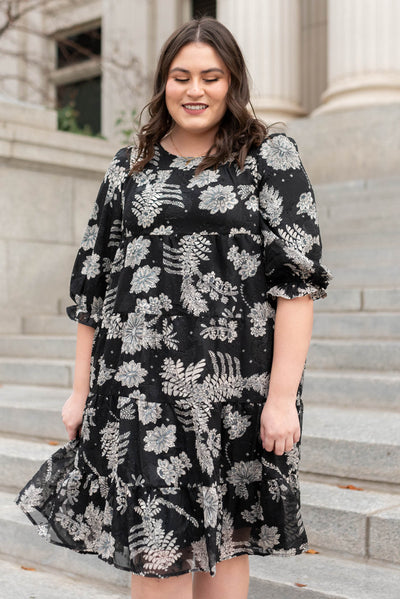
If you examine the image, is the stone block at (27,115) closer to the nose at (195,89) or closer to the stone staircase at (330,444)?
the stone staircase at (330,444)

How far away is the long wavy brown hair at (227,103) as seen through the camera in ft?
7.00

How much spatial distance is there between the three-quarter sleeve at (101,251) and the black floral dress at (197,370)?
8 cm

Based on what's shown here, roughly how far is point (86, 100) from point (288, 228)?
14.5 m

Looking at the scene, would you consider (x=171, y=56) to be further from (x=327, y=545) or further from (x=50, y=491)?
(x=327, y=545)

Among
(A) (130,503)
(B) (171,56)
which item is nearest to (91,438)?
(A) (130,503)

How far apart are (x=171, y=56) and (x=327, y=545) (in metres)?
2.07

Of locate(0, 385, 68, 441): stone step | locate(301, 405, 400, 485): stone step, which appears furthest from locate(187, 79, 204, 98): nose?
locate(0, 385, 68, 441): stone step

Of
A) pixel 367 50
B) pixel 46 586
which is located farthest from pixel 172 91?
pixel 367 50

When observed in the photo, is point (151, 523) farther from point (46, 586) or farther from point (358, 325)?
point (358, 325)

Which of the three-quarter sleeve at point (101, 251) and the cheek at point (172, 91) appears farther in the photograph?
the three-quarter sleeve at point (101, 251)

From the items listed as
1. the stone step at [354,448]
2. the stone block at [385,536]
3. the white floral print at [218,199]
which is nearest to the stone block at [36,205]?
the stone step at [354,448]

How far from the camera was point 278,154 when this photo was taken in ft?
7.00

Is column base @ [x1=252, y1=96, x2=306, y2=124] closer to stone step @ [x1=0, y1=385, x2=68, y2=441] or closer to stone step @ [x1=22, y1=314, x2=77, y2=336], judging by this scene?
stone step @ [x1=22, y1=314, x2=77, y2=336]

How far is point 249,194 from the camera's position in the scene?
2.13 meters
